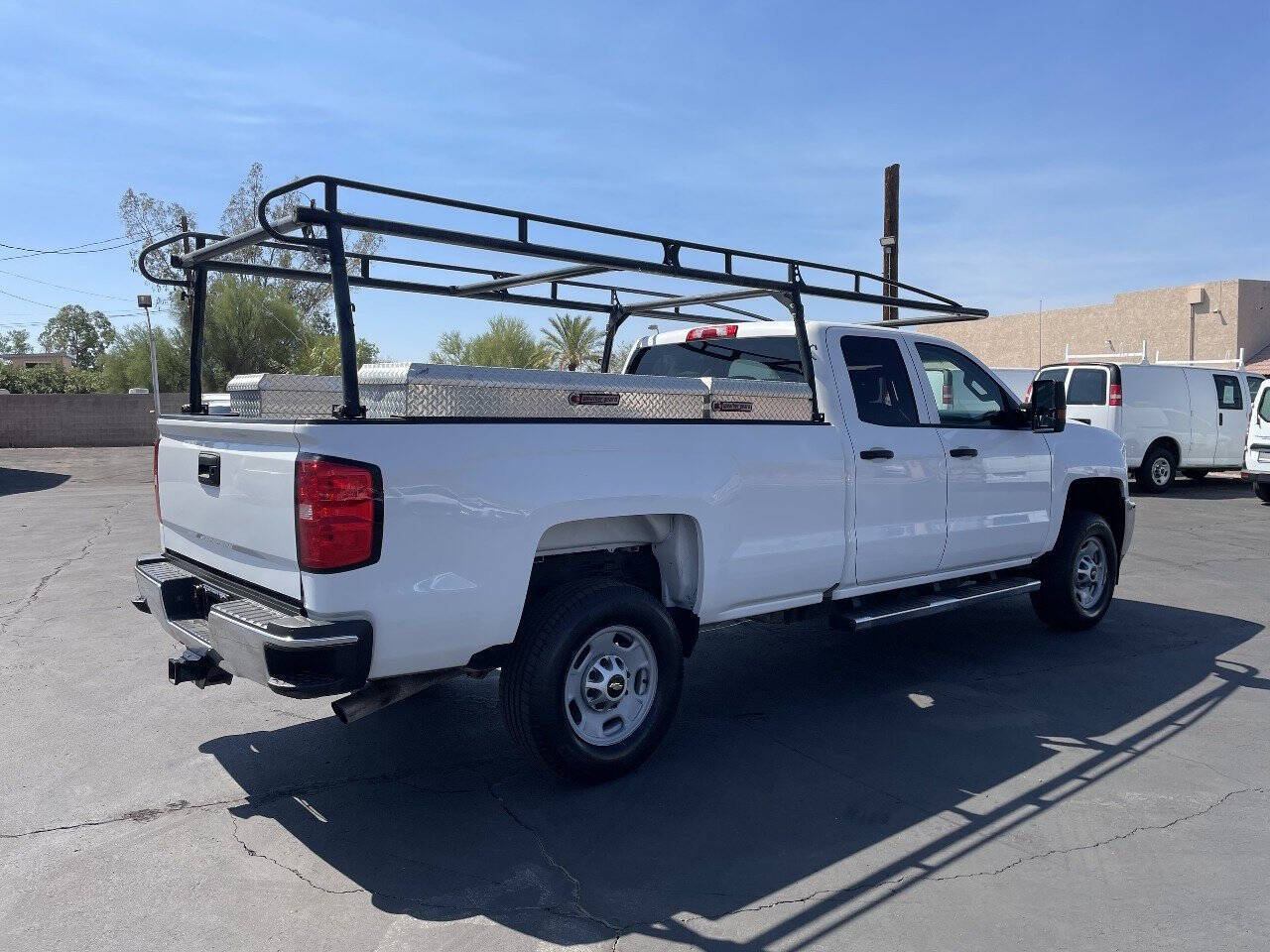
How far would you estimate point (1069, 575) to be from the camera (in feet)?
22.3

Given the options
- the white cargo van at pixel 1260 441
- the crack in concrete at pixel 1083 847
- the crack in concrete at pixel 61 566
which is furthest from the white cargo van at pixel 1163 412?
the crack in concrete at pixel 61 566

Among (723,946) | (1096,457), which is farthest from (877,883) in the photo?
(1096,457)

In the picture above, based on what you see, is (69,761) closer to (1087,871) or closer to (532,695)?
(532,695)

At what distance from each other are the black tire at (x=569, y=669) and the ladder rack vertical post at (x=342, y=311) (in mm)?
1146

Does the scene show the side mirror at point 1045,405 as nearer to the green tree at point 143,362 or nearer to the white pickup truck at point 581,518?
the white pickup truck at point 581,518

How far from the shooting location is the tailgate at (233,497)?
360 centimetres

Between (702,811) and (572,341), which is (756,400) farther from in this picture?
(572,341)

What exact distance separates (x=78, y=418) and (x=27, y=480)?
615 inches

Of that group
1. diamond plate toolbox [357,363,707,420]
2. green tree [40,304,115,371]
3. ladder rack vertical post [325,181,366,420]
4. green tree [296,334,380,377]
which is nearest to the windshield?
diamond plate toolbox [357,363,707,420]

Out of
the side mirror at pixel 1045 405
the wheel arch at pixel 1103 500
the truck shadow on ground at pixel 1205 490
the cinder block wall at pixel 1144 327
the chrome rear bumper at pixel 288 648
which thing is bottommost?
the truck shadow on ground at pixel 1205 490

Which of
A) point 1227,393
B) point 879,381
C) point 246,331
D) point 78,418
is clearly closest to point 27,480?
point 246,331

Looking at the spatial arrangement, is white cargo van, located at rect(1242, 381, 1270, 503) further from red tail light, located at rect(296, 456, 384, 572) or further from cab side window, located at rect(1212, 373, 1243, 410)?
red tail light, located at rect(296, 456, 384, 572)

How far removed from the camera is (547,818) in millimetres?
4004

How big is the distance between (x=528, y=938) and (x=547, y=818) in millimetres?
856
